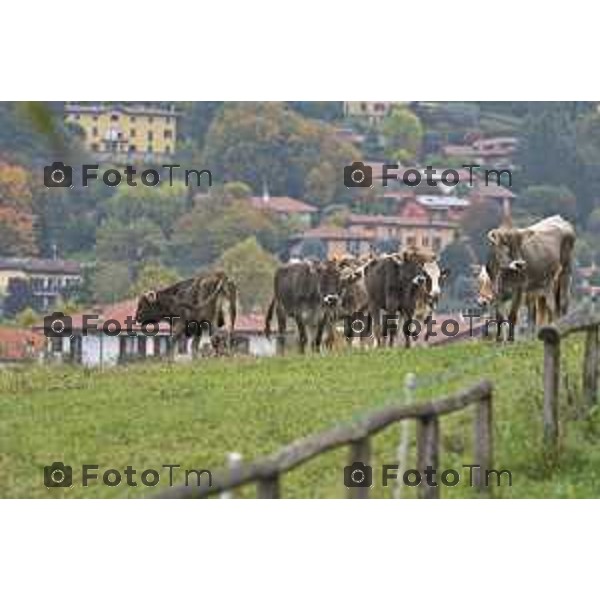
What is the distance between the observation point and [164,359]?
1864cm

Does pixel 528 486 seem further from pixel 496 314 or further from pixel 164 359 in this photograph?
pixel 164 359

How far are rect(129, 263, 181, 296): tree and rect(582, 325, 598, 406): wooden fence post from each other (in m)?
5.29

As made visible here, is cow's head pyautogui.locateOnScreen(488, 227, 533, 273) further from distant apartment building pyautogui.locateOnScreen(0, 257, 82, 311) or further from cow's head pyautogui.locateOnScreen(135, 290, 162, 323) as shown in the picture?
distant apartment building pyautogui.locateOnScreen(0, 257, 82, 311)

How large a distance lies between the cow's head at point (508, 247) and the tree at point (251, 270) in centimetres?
234

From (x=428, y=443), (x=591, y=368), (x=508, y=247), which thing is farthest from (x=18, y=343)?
(x=428, y=443)

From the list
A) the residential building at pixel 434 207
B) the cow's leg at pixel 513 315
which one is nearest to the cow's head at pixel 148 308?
the residential building at pixel 434 207

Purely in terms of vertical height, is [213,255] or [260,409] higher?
[213,255]

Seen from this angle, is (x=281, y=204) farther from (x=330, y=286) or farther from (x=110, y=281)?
(x=330, y=286)

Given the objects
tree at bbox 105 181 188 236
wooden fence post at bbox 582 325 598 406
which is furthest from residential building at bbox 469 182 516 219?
wooden fence post at bbox 582 325 598 406

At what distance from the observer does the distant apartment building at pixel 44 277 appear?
45.7ft

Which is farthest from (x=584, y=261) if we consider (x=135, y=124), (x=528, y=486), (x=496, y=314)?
(x=528, y=486)

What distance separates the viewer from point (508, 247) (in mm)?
17953

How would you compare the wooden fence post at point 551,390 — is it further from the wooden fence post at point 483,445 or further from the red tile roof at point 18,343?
the red tile roof at point 18,343

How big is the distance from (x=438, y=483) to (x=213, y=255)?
672 cm
